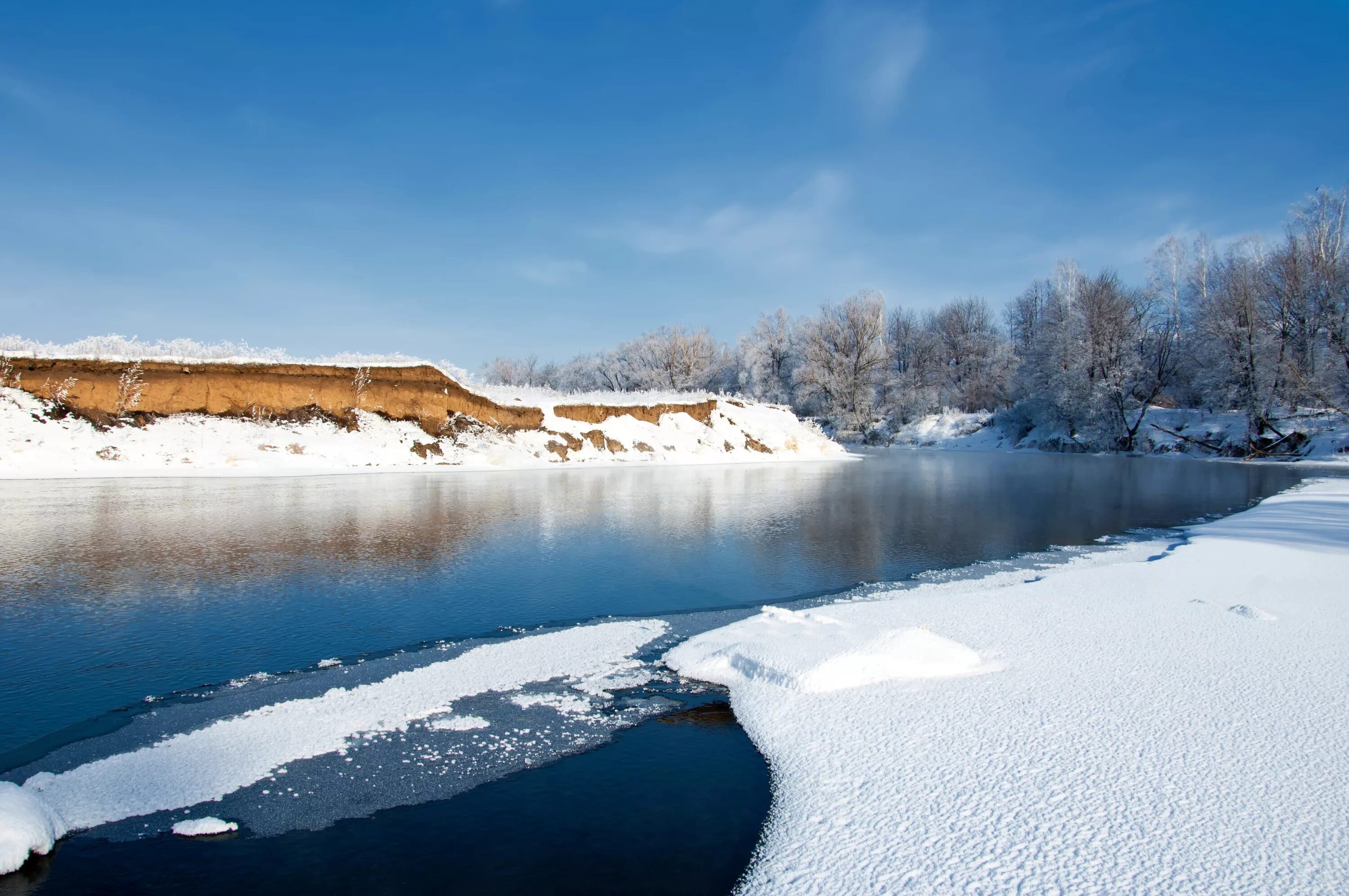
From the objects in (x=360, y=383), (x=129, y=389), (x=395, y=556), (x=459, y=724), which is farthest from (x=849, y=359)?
(x=459, y=724)

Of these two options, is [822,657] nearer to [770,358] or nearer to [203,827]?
[203,827]

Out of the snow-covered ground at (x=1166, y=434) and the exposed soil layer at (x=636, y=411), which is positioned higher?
the exposed soil layer at (x=636, y=411)

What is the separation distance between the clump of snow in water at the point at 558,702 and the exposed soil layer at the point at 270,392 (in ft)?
85.0

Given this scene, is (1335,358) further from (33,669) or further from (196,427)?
(196,427)

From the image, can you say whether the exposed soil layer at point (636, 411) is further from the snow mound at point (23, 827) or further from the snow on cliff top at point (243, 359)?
the snow mound at point (23, 827)

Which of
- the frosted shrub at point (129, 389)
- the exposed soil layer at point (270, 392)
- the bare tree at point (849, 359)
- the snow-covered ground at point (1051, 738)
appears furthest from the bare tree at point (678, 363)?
the snow-covered ground at point (1051, 738)

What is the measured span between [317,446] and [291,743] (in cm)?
2466

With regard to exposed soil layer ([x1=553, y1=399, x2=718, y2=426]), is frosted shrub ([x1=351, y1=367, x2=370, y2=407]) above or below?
above

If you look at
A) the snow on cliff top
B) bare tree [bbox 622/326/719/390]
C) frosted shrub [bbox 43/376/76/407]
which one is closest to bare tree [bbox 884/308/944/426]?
bare tree [bbox 622/326/719/390]

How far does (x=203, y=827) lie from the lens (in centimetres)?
369

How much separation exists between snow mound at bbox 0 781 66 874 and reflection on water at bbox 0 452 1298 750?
120 centimetres

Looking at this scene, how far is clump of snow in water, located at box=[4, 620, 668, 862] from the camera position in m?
3.89

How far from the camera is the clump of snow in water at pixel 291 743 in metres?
3.89

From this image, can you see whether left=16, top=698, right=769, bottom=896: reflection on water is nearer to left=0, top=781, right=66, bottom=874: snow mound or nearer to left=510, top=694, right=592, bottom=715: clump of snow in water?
left=0, top=781, right=66, bottom=874: snow mound
